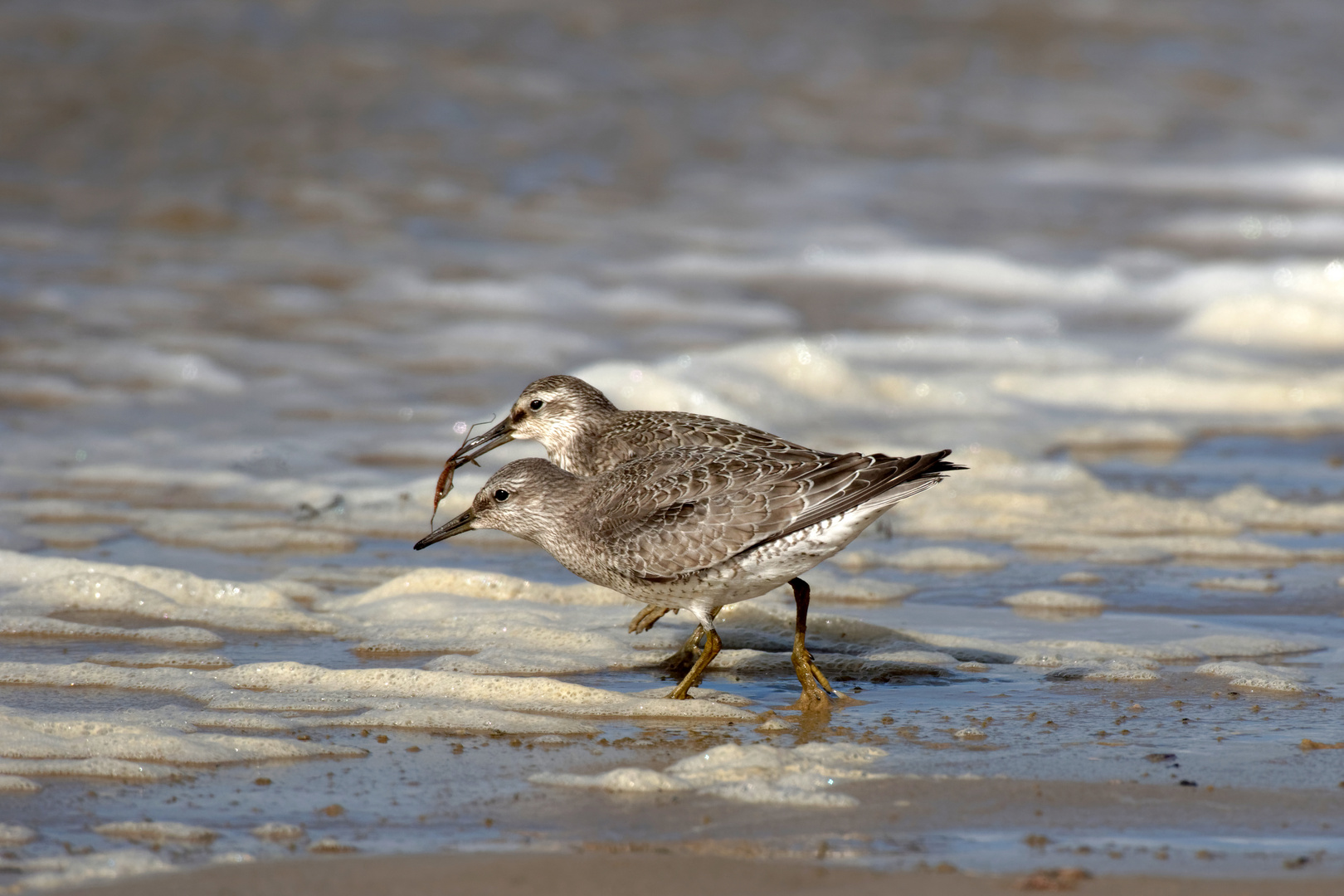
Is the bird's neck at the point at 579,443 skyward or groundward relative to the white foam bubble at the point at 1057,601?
skyward

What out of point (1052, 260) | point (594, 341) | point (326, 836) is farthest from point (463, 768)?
point (1052, 260)

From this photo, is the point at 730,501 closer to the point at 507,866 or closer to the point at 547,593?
the point at 547,593

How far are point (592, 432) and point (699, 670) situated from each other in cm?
177

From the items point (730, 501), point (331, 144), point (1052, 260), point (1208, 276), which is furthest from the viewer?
point (331, 144)

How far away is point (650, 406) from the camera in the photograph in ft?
30.6

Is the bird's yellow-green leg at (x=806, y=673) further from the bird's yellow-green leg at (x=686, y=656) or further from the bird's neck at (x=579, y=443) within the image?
the bird's neck at (x=579, y=443)

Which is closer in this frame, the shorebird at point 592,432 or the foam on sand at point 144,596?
the foam on sand at point 144,596

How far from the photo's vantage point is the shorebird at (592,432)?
6.10 meters

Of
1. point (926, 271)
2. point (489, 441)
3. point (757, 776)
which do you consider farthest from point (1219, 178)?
point (757, 776)

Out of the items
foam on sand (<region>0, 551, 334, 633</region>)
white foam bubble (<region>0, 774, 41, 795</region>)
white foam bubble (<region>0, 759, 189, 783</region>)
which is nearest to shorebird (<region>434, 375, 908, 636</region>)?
foam on sand (<region>0, 551, 334, 633</region>)

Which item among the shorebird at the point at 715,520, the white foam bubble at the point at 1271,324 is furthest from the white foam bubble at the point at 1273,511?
the white foam bubble at the point at 1271,324

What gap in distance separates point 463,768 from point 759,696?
132cm

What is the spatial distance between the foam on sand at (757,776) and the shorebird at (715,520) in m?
0.69

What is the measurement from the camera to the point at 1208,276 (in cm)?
1383
